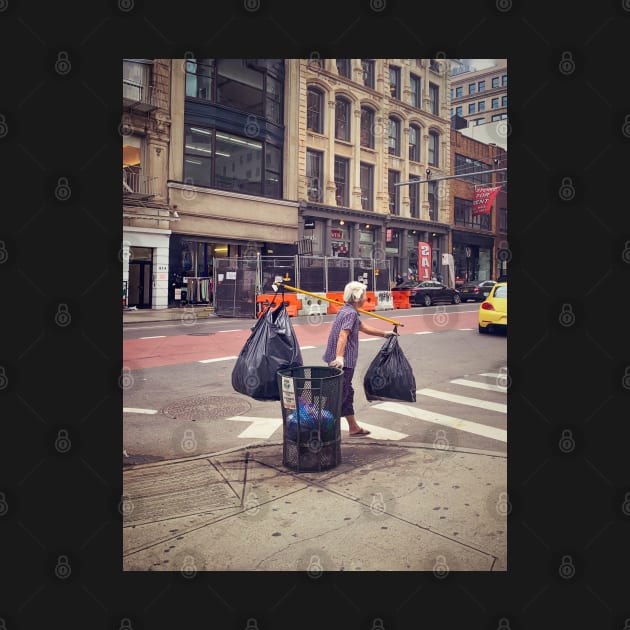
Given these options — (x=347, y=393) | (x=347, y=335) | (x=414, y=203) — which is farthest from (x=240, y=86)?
(x=347, y=393)

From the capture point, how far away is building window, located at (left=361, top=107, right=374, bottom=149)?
31.4 metres

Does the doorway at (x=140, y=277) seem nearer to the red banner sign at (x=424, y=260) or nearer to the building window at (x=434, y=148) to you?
the red banner sign at (x=424, y=260)

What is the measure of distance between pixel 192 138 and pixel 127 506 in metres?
22.7

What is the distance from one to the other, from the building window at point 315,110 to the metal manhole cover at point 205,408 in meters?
24.3

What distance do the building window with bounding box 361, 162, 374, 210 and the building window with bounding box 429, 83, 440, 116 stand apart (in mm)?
7308

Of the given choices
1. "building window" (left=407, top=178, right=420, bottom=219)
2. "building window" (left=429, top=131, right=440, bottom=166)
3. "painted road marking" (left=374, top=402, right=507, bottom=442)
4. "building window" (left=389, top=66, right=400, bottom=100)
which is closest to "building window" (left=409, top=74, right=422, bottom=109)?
"building window" (left=389, top=66, right=400, bottom=100)

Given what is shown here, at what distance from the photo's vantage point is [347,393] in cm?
512

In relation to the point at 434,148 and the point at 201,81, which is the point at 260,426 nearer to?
the point at 201,81

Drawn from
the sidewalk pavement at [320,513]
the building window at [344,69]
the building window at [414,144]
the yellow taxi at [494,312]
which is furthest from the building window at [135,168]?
the sidewalk pavement at [320,513]

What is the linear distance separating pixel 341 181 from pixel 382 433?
27.0 m

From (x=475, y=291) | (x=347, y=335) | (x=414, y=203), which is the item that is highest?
(x=414, y=203)

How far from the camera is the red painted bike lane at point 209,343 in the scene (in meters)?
10.2

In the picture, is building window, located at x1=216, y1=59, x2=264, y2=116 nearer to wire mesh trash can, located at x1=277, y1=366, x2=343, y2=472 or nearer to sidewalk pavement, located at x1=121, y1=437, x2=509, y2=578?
wire mesh trash can, located at x1=277, y1=366, x2=343, y2=472
